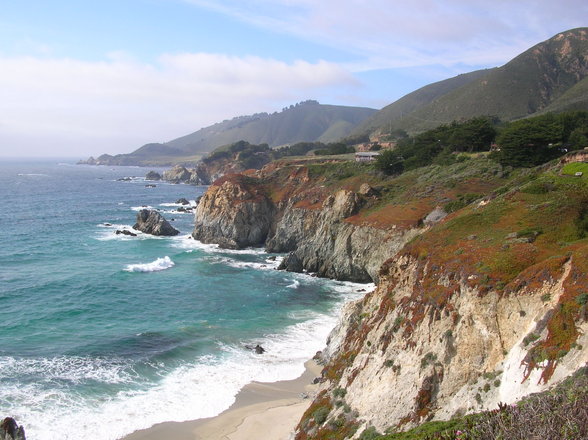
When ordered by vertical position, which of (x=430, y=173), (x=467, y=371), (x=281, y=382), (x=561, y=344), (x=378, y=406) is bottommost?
(x=281, y=382)

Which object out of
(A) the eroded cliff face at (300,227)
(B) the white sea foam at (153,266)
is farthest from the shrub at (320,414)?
(B) the white sea foam at (153,266)

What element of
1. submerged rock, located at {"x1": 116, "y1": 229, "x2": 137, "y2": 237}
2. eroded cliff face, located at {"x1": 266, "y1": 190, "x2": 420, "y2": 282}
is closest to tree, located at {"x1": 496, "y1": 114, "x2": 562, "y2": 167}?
eroded cliff face, located at {"x1": 266, "y1": 190, "x2": 420, "y2": 282}

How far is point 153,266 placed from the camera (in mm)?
58219

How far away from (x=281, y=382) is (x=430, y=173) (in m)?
42.4

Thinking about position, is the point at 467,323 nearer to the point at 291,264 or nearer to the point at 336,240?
the point at 336,240

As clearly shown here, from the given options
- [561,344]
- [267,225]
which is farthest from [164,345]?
[267,225]

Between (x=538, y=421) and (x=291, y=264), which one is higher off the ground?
(x=538, y=421)

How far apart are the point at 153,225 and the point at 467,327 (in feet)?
218

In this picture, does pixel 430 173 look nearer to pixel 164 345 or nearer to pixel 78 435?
pixel 164 345

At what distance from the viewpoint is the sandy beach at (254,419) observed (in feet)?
82.0

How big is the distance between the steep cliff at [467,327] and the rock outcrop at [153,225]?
55.4m

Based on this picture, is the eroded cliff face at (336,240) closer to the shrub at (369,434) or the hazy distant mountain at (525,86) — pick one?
the shrub at (369,434)

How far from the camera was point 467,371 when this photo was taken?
19.9 meters

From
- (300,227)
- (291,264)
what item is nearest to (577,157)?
(291,264)
